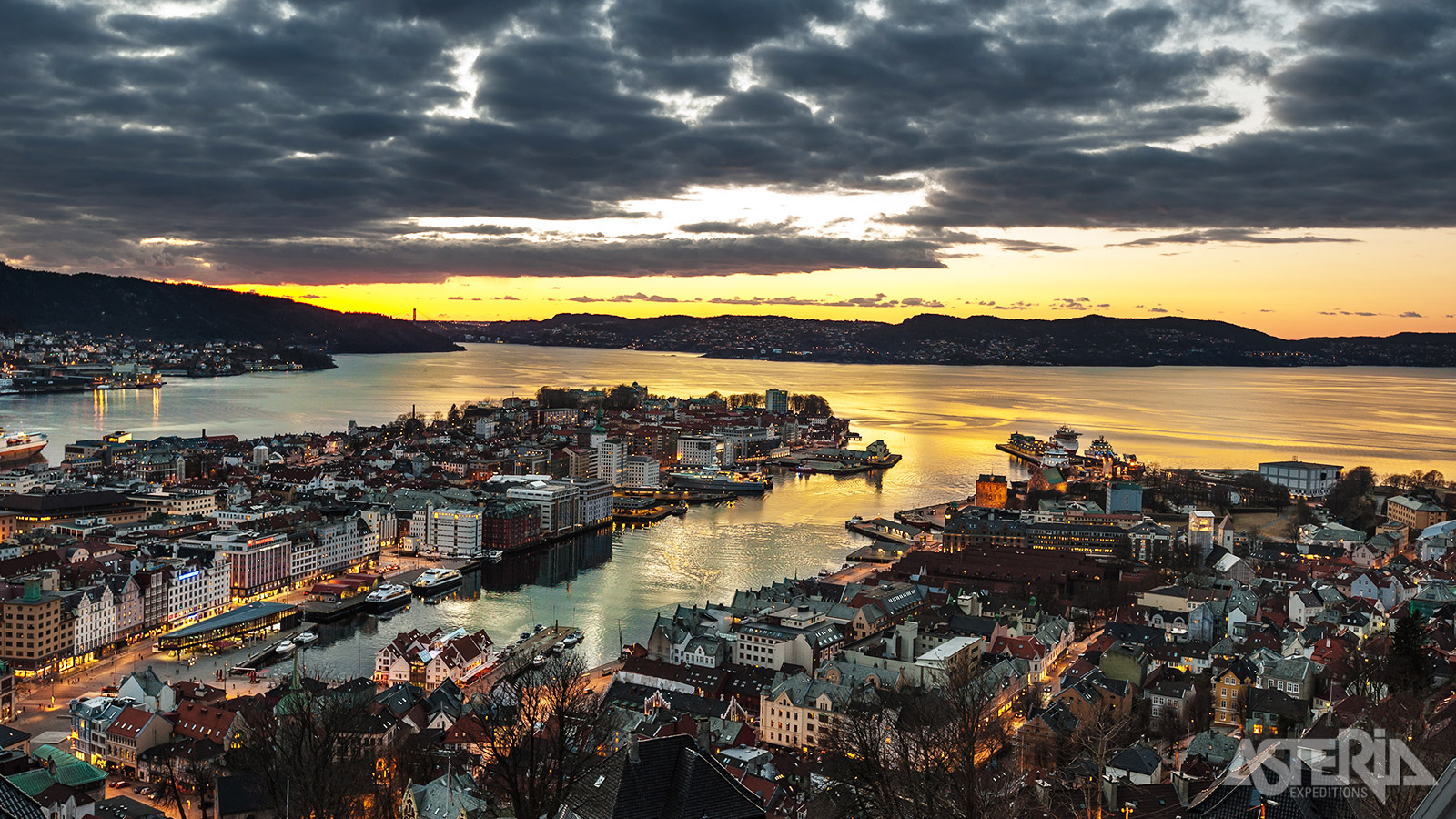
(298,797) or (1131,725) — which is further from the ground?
(298,797)

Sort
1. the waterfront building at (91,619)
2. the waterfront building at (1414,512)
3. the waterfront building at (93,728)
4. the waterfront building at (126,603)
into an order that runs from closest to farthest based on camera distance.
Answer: the waterfront building at (93,728)
the waterfront building at (91,619)
the waterfront building at (126,603)
the waterfront building at (1414,512)

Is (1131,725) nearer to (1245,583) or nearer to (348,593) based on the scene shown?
(1245,583)

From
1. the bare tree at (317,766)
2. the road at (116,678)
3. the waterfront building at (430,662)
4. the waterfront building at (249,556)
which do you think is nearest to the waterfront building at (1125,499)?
the waterfront building at (430,662)

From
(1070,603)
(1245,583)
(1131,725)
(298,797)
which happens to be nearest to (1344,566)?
(1245,583)

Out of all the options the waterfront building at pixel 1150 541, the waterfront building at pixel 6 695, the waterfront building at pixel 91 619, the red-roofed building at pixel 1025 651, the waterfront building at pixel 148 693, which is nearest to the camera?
the waterfront building at pixel 148 693

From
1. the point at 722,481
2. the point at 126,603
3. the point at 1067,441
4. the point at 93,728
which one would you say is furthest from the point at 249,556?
the point at 1067,441

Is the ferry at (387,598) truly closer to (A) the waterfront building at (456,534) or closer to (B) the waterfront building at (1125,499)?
(A) the waterfront building at (456,534)

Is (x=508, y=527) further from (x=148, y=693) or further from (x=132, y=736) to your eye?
(x=132, y=736)

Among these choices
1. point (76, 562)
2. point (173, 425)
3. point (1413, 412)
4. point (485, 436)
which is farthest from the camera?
point (1413, 412)
